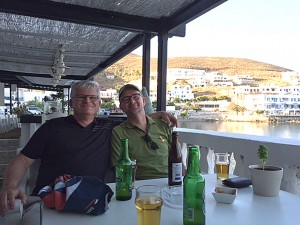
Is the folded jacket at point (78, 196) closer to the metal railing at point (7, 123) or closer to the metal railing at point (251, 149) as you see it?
the metal railing at point (251, 149)

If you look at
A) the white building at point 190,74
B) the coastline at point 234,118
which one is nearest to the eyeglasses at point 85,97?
the coastline at point 234,118

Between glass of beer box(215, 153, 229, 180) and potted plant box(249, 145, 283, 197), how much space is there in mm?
194

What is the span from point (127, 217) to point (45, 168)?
0.87 metres

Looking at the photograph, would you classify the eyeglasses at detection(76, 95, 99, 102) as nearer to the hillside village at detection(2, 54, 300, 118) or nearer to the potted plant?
the hillside village at detection(2, 54, 300, 118)

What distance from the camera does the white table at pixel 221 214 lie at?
87cm

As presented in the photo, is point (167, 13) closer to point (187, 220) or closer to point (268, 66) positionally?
point (187, 220)

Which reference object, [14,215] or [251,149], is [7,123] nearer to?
[251,149]

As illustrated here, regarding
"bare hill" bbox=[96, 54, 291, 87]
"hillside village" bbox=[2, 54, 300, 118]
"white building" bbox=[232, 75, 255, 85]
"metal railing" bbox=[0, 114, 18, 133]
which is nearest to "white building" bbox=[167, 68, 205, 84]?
"hillside village" bbox=[2, 54, 300, 118]

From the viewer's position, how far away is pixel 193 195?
859 millimetres

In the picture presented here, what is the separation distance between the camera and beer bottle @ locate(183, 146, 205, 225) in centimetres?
83

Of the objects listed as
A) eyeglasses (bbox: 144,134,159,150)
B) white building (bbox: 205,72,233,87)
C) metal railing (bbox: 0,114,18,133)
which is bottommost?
metal railing (bbox: 0,114,18,133)

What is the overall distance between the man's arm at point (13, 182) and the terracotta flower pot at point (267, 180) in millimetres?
936

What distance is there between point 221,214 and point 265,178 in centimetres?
29

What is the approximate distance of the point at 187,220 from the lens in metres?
0.83
